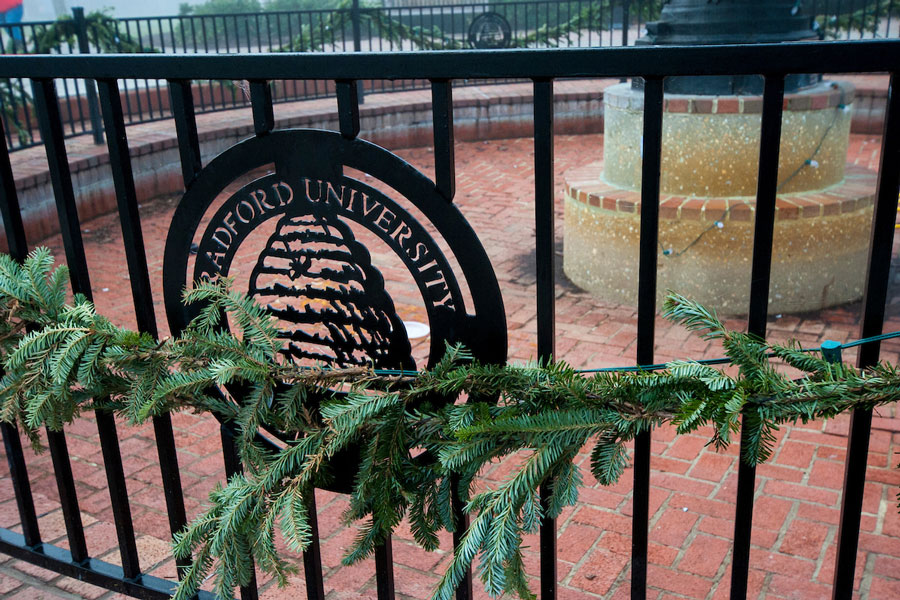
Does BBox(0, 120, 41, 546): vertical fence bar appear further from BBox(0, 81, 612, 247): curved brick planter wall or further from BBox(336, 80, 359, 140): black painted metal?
BBox(0, 81, 612, 247): curved brick planter wall

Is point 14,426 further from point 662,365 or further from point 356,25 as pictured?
point 356,25

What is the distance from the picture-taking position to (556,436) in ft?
4.12

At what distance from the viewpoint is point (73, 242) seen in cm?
181

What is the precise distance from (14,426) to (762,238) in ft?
5.65

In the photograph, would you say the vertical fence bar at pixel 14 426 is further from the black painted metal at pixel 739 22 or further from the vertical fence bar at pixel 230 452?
the black painted metal at pixel 739 22

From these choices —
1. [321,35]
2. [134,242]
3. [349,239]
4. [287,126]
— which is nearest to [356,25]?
[321,35]

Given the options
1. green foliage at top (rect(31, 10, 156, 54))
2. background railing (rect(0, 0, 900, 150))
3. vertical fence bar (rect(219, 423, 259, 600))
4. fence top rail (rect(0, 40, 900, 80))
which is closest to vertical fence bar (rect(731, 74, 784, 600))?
fence top rail (rect(0, 40, 900, 80))

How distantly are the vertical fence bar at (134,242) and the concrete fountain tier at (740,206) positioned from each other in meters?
3.51

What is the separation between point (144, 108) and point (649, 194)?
10478 millimetres

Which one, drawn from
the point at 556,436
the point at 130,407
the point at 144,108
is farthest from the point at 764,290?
the point at 144,108

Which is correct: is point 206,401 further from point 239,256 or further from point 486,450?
point 239,256

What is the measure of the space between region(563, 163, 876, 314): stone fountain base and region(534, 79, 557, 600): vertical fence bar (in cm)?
333

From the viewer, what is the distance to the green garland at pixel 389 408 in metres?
1.19

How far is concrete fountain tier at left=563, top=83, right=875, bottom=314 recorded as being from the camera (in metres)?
4.59
